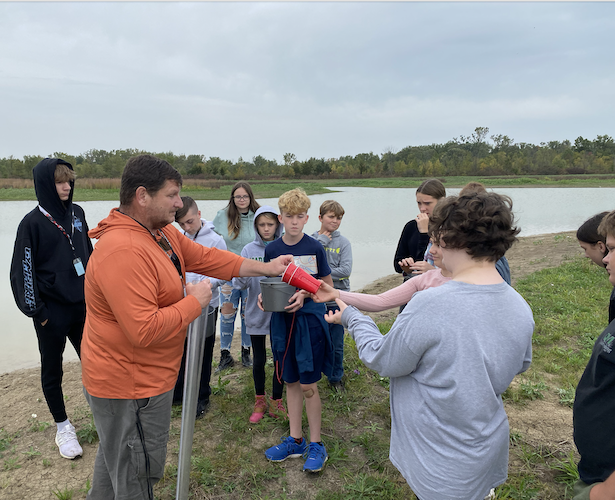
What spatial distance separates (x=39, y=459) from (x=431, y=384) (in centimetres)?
329

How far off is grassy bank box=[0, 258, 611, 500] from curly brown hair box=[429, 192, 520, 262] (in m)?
1.99

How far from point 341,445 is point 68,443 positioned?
220 cm

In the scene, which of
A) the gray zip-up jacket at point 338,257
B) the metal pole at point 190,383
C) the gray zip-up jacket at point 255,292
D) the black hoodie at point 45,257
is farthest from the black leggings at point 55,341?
the gray zip-up jacket at point 338,257

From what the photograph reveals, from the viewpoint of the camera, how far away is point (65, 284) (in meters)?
3.08

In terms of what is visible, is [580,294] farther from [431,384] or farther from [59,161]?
[59,161]

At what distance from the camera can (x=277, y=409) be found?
140 inches

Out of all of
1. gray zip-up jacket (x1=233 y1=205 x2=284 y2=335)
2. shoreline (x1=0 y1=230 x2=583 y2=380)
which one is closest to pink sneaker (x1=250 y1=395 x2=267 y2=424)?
gray zip-up jacket (x1=233 y1=205 x2=284 y2=335)

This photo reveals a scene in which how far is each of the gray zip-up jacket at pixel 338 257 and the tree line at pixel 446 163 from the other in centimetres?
5026

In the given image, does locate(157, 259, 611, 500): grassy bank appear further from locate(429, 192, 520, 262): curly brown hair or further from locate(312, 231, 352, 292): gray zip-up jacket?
locate(429, 192, 520, 262): curly brown hair

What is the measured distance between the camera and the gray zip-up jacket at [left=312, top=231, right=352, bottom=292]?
14.5 ft

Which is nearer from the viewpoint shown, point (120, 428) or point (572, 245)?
point (120, 428)

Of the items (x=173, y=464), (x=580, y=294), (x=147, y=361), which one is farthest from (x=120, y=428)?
(x=580, y=294)

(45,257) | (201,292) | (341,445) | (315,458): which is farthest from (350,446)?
(45,257)

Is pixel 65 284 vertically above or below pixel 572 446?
above
